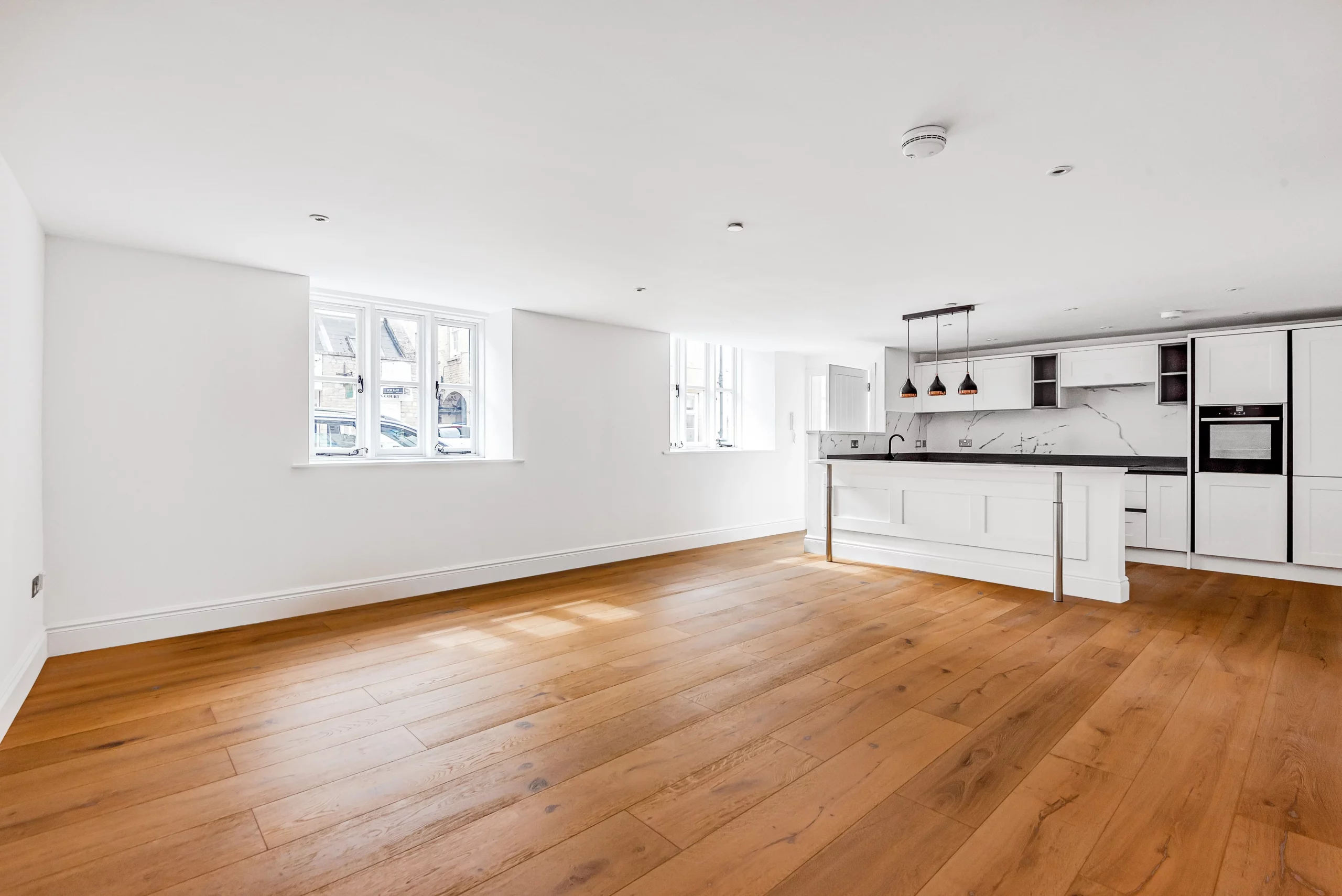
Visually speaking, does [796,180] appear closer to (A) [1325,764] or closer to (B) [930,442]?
(A) [1325,764]

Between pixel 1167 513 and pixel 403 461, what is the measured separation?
6.73 metres

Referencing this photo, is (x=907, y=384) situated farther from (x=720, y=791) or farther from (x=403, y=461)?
(x=720, y=791)

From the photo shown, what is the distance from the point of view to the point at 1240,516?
5.41m

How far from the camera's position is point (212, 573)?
3.87 m

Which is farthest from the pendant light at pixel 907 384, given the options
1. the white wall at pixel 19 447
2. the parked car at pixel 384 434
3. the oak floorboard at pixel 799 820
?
the white wall at pixel 19 447

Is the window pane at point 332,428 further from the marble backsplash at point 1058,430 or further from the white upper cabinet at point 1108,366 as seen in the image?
the white upper cabinet at point 1108,366

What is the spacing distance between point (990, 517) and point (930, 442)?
3392 millimetres

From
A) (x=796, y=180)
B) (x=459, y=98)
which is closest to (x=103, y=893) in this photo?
(x=459, y=98)

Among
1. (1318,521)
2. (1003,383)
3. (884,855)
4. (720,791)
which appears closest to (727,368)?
(1003,383)

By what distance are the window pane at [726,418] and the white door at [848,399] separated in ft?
4.08

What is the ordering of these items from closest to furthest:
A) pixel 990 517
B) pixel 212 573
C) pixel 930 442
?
pixel 212 573
pixel 990 517
pixel 930 442

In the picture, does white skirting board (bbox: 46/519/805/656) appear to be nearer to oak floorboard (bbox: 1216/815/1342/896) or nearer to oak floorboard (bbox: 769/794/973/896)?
oak floorboard (bbox: 769/794/973/896)

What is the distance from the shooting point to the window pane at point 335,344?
4.60 meters

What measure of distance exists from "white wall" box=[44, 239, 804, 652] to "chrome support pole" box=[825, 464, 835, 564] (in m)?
2.23
